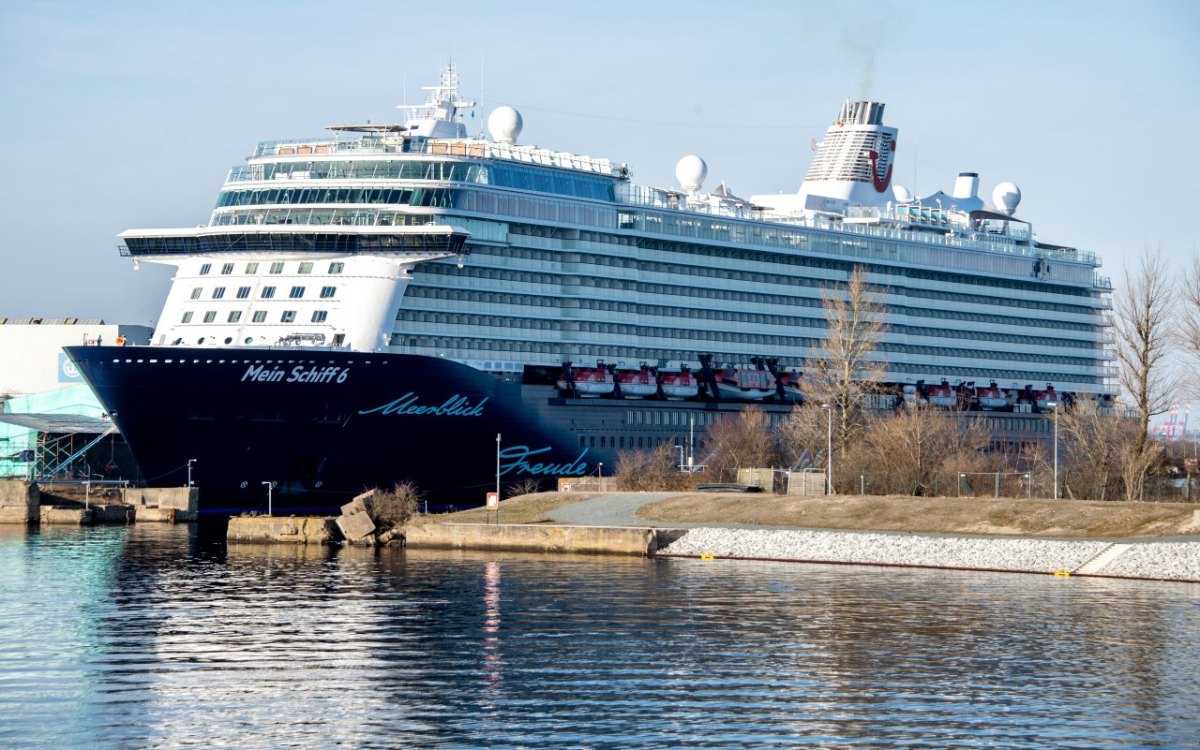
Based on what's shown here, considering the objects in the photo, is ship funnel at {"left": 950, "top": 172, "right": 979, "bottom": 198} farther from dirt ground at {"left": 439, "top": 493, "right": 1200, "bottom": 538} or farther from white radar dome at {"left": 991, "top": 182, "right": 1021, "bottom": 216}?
dirt ground at {"left": 439, "top": 493, "right": 1200, "bottom": 538}

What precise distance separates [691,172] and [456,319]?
26.8m

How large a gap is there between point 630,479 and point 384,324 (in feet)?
41.8

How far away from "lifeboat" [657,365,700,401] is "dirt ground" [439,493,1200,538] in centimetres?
2012

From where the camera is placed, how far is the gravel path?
51219 mm

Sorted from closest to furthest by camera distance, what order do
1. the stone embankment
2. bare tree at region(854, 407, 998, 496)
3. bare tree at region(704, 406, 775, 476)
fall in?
1. the stone embankment
2. bare tree at region(854, 407, 998, 496)
3. bare tree at region(704, 406, 775, 476)

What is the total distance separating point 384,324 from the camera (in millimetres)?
74438

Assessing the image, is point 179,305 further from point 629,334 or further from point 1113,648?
point 1113,648

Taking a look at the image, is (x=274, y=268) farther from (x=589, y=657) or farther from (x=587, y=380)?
(x=589, y=657)

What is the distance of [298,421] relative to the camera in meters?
71.8

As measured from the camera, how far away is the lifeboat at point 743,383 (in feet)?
306

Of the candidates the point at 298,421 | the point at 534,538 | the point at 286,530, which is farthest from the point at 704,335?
the point at 534,538

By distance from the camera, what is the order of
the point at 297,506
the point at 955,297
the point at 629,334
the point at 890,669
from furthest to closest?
the point at 955,297, the point at 629,334, the point at 297,506, the point at 890,669

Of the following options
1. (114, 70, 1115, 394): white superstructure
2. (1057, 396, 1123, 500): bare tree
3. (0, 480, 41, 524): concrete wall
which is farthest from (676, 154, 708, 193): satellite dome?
(0, 480, 41, 524): concrete wall

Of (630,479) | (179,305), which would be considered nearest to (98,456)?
(179,305)
